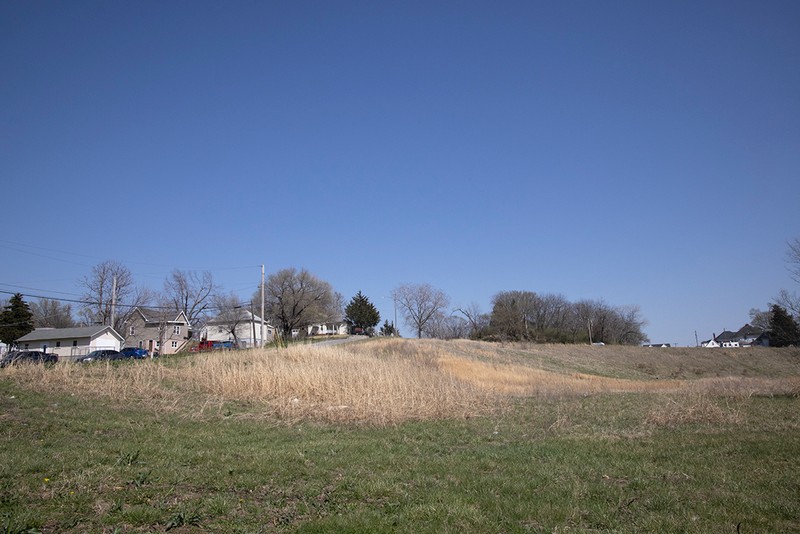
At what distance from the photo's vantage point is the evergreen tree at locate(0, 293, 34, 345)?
6138 centimetres

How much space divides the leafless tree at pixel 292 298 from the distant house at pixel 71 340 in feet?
82.5

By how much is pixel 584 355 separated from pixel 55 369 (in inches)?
1990

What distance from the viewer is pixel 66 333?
61.1m

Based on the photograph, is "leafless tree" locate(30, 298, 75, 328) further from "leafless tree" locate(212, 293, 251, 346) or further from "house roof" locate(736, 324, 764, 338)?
"house roof" locate(736, 324, 764, 338)

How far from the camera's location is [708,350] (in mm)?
67812

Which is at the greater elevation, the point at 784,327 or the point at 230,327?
the point at 230,327

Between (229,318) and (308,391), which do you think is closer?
(308,391)

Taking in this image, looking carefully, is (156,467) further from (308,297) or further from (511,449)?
(308,297)

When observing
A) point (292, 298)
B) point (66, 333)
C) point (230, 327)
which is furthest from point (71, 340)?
point (292, 298)

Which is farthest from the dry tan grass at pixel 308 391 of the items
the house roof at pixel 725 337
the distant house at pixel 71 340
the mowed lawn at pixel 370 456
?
the house roof at pixel 725 337

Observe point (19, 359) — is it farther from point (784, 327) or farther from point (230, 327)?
point (784, 327)

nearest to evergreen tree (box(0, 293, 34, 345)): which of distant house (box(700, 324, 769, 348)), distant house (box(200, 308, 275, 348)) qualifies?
distant house (box(200, 308, 275, 348))

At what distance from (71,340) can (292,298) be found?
31198 mm

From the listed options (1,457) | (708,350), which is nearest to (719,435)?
(1,457)
